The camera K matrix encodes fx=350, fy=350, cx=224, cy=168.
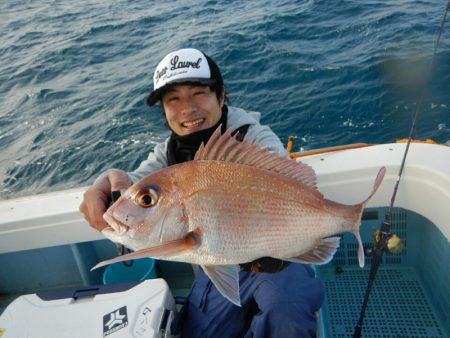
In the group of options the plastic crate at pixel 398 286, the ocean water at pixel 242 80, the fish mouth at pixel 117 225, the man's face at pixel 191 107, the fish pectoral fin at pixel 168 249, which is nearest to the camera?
the fish pectoral fin at pixel 168 249

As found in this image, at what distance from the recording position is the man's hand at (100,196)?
184cm

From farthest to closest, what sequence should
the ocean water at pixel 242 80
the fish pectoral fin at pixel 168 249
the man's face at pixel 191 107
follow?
the ocean water at pixel 242 80 → the man's face at pixel 191 107 → the fish pectoral fin at pixel 168 249

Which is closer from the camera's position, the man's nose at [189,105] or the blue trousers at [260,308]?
the blue trousers at [260,308]

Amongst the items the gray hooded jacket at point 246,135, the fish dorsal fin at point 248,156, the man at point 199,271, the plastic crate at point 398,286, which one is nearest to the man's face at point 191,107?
the man at point 199,271

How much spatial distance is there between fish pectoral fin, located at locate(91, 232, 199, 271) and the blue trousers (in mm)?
745

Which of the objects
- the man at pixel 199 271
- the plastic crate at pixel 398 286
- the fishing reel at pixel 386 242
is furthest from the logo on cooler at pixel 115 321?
the fishing reel at pixel 386 242

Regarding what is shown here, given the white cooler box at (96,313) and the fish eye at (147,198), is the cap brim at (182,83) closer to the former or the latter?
the fish eye at (147,198)

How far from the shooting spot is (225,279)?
153cm

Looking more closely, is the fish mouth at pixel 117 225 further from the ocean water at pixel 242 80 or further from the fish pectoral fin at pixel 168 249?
the ocean water at pixel 242 80

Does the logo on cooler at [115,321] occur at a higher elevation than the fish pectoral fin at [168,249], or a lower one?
lower

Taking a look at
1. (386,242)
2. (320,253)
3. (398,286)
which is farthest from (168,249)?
(398,286)

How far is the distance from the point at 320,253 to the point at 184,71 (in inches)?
51.7

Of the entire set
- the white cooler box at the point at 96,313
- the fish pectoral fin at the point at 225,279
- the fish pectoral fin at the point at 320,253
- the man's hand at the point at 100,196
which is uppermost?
the man's hand at the point at 100,196

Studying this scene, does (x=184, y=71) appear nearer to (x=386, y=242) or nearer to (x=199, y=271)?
(x=199, y=271)
